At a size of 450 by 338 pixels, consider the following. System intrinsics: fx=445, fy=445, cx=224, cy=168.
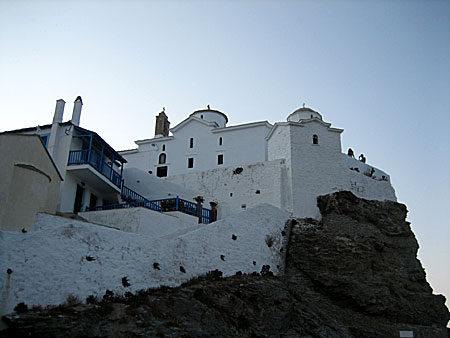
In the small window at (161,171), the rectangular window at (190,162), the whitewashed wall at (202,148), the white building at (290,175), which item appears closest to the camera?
the white building at (290,175)

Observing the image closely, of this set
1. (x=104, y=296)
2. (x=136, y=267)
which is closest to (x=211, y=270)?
(x=136, y=267)

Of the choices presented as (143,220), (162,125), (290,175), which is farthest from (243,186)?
(162,125)

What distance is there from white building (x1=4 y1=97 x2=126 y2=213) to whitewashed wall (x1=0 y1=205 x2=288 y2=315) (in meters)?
6.04

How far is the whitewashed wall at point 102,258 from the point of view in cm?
1262

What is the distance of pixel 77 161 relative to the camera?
23.0 m

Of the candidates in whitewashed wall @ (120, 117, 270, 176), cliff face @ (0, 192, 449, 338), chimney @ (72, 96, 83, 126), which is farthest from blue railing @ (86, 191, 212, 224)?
whitewashed wall @ (120, 117, 270, 176)

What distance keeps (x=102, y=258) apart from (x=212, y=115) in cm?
2538

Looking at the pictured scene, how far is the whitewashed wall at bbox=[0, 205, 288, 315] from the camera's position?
497 inches

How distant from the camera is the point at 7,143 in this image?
14898mm

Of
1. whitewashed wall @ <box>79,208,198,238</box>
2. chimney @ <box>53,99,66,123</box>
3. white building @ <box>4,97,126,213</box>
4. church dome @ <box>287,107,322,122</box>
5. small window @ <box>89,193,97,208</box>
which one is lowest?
whitewashed wall @ <box>79,208,198,238</box>

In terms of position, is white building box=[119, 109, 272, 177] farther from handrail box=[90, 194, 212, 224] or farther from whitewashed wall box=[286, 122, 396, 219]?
handrail box=[90, 194, 212, 224]

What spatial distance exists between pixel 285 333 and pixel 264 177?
10788 millimetres

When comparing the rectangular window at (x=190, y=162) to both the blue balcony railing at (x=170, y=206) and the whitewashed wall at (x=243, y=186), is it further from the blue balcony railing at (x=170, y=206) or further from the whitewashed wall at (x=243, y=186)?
A: the blue balcony railing at (x=170, y=206)

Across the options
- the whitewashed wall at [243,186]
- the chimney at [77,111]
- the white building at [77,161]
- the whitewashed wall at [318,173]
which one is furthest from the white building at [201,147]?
the chimney at [77,111]
